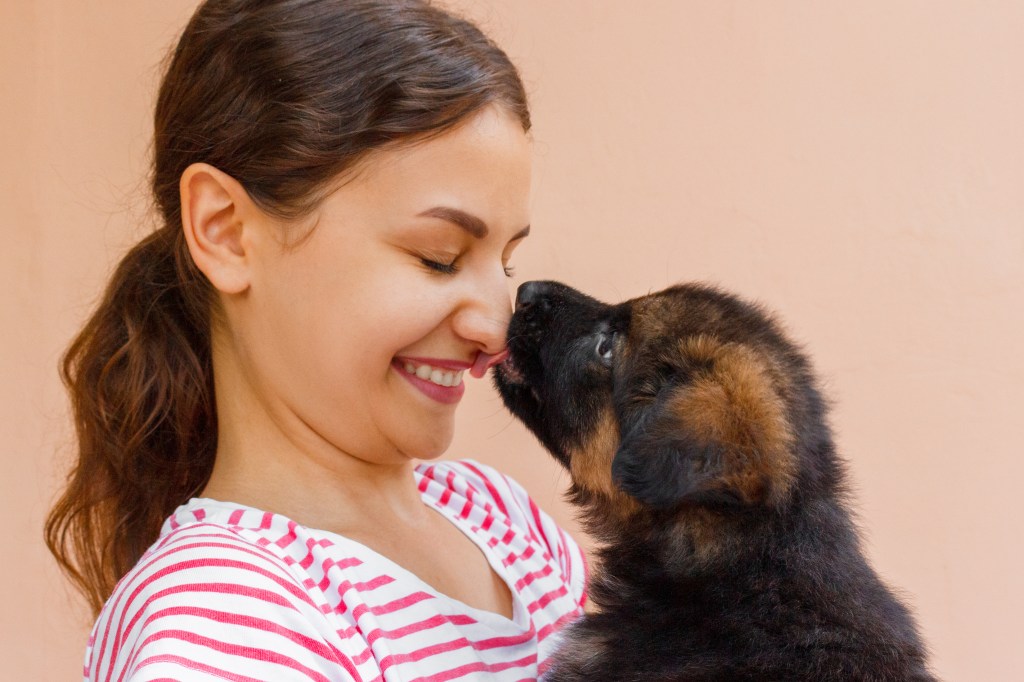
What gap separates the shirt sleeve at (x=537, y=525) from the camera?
195cm

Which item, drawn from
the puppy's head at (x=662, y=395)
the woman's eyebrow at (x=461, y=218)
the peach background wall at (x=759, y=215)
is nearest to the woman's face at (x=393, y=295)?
the woman's eyebrow at (x=461, y=218)

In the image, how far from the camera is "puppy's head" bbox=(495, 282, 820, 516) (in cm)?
138

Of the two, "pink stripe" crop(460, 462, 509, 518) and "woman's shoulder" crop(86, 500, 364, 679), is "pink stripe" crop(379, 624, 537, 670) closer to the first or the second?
"woman's shoulder" crop(86, 500, 364, 679)

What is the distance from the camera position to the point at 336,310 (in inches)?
56.7

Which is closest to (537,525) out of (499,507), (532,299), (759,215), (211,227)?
(499,507)

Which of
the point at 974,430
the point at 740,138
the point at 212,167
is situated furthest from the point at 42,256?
the point at 974,430

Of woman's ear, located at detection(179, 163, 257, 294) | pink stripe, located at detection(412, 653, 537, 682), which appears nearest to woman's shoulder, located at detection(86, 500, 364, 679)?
pink stripe, located at detection(412, 653, 537, 682)

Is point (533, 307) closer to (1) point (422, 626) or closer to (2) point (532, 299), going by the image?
(2) point (532, 299)

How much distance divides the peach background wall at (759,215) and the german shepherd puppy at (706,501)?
3.38 feet

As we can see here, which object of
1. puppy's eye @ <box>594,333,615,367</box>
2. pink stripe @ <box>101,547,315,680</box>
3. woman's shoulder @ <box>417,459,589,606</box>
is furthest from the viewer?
woman's shoulder @ <box>417,459,589,606</box>

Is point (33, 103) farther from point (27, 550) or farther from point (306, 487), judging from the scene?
point (306, 487)

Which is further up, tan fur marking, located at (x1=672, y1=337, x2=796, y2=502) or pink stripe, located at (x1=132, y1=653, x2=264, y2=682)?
tan fur marking, located at (x1=672, y1=337, x2=796, y2=502)

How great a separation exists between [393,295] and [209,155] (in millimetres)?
361

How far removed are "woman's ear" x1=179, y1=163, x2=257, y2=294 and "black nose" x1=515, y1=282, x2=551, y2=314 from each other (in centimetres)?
44
